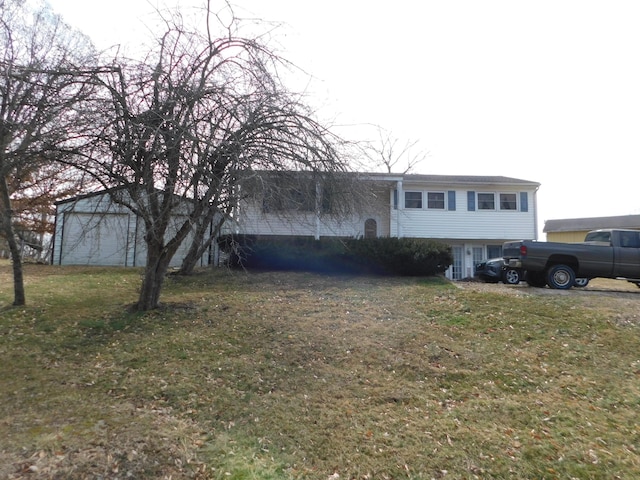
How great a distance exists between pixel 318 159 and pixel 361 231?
12.0 m

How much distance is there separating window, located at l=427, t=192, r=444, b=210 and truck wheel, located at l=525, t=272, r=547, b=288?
706cm

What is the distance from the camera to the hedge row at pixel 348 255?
42.2ft

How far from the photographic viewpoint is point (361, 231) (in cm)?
1869

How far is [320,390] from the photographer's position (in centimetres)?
491

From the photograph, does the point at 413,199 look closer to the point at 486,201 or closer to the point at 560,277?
the point at 486,201

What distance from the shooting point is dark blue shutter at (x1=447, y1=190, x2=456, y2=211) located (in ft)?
62.3

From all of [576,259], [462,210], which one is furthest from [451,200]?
[576,259]

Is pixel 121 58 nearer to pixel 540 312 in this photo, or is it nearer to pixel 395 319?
pixel 395 319

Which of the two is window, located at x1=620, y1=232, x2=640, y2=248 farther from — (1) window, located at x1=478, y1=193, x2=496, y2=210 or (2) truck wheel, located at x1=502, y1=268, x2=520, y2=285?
(1) window, located at x1=478, y1=193, x2=496, y2=210

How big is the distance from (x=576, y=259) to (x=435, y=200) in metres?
8.27

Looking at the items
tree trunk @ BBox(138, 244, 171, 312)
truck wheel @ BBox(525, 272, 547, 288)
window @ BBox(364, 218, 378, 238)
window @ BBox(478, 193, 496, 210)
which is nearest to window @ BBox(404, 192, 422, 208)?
window @ BBox(364, 218, 378, 238)

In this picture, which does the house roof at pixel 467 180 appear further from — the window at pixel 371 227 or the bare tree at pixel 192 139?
the bare tree at pixel 192 139

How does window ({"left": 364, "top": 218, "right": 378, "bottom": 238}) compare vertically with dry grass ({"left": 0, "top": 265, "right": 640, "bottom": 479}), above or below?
above

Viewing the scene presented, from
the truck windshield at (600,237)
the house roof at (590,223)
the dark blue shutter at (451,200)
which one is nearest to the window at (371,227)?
the dark blue shutter at (451,200)
